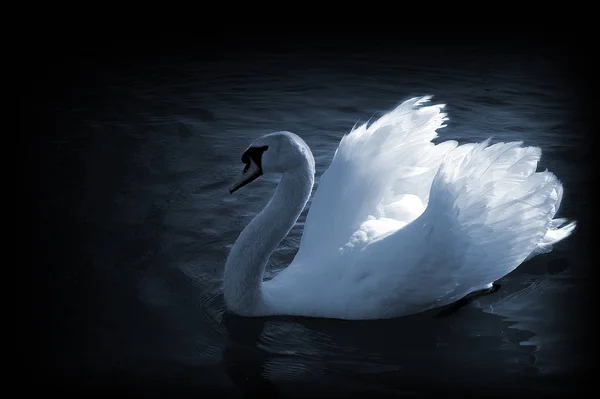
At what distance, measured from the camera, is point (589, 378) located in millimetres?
4172

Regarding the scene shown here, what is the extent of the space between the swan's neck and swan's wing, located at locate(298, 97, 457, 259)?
0.31 m

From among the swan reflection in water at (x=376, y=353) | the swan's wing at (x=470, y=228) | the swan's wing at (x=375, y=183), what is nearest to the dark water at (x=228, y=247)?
the swan reflection in water at (x=376, y=353)

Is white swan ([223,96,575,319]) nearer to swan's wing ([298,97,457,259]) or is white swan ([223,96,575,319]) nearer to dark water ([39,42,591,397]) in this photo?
swan's wing ([298,97,457,259])

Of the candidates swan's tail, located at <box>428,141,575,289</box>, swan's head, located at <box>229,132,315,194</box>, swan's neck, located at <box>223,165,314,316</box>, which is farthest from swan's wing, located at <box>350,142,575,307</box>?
swan's head, located at <box>229,132,315,194</box>

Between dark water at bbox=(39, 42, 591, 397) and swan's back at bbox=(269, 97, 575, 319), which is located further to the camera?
swan's back at bbox=(269, 97, 575, 319)

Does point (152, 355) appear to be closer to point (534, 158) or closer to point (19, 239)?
point (19, 239)

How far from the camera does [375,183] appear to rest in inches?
198

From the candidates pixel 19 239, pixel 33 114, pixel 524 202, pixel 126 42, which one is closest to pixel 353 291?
pixel 524 202

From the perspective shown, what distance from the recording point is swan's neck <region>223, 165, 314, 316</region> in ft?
14.7

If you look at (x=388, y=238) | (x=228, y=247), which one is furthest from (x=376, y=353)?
(x=228, y=247)

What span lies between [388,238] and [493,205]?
23.3 inches

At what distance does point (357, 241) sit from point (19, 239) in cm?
222

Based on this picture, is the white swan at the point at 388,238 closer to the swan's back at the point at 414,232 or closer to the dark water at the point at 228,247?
the swan's back at the point at 414,232

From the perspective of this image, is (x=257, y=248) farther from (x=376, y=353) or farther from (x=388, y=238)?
(x=376, y=353)
